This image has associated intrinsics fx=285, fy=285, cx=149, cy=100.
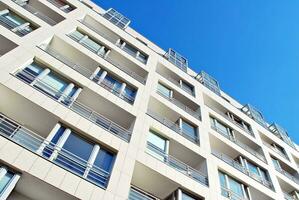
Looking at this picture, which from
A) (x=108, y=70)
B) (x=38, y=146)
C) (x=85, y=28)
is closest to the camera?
(x=38, y=146)

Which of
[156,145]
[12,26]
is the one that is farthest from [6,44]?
[156,145]

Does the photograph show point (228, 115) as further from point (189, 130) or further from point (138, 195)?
point (138, 195)

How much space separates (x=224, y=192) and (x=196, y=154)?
88.7 inches

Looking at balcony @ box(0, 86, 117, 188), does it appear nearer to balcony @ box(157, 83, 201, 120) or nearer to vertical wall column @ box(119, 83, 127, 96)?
vertical wall column @ box(119, 83, 127, 96)

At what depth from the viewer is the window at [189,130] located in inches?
638

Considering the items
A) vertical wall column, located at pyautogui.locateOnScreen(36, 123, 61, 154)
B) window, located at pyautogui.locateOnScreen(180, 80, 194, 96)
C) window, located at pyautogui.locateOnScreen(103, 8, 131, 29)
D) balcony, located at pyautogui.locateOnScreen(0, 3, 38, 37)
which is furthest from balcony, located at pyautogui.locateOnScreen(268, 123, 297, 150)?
balcony, located at pyautogui.locateOnScreen(0, 3, 38, 37)

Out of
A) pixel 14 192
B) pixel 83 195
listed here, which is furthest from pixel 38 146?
pixel 83 195

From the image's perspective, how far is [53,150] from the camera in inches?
382

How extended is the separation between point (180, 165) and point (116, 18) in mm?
14190

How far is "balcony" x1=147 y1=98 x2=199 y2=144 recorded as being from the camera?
1634 centimetres

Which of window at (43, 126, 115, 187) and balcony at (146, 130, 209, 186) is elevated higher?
balcony at (146, 130, 209, 186)

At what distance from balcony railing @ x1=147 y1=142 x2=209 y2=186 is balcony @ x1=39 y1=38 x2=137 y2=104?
9.62 ft

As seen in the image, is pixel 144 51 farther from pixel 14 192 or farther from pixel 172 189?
pixel 14 192

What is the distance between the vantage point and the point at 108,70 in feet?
52.5
